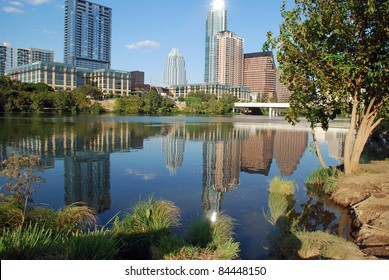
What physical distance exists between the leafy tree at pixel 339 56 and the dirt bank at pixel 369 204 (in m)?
1.56

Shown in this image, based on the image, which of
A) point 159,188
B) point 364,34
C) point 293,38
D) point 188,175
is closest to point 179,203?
point 159,188

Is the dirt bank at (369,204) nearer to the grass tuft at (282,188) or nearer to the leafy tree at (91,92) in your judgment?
the grass tuft at (282,188)

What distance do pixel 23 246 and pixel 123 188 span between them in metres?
9.67

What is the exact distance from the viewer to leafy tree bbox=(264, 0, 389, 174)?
14.0 metres

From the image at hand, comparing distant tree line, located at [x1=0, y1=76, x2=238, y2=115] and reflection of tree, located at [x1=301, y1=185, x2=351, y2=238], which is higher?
distant tree line, located at [x1=0, y1=76, x2=238, y2=115]

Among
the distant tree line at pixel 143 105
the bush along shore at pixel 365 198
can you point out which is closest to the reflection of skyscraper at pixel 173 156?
the bush along shore at pixel 365 198

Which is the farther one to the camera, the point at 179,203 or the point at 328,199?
the point at 328,199

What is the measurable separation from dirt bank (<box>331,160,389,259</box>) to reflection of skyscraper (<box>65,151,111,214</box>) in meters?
8.33

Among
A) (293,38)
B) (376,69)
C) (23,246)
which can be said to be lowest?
(23,246)

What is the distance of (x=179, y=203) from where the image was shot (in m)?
13.4

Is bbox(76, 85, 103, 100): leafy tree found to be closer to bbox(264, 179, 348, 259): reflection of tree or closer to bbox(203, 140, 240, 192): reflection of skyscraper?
bbox(203, 140, 240, 192): reflection of skyscraper

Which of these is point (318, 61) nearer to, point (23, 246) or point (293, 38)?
point (293, 38)

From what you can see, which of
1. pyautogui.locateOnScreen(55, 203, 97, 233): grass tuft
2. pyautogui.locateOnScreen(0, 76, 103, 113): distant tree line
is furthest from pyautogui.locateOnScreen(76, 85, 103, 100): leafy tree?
pyautogui.locateOnScreen(55, 203, 97, 233): grass tuft
